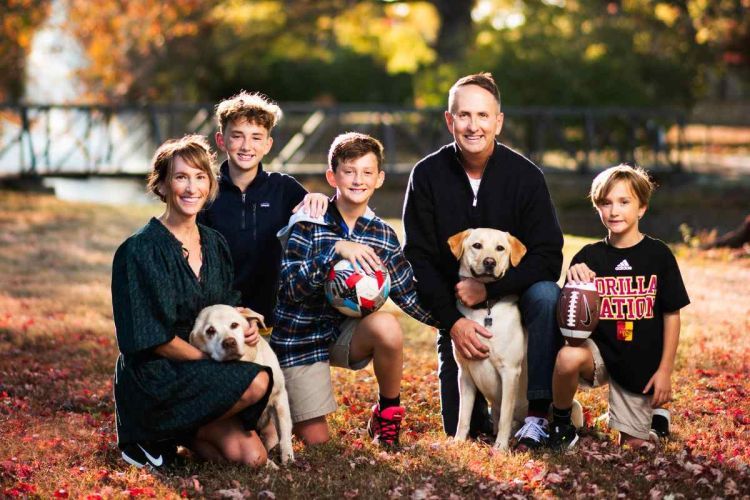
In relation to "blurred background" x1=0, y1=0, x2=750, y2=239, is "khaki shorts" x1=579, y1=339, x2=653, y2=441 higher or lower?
lower

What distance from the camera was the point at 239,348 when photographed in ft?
15.5

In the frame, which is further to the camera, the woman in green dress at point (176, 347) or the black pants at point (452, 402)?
the black pants at point (452, 402)

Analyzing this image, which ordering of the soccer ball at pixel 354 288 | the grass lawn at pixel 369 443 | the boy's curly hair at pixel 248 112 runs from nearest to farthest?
Answer: the grass lawn at pixel 369 443 < the soccer ball at pixel 354 288 < the boy's curly hair at pixel 248 112

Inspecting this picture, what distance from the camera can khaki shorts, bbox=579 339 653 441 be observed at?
5172 millimetres

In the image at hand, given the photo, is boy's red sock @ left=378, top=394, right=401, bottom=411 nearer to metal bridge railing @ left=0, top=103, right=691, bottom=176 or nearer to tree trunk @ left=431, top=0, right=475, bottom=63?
metal bridge railing @ left=0, top=103, right=691, bottom=176

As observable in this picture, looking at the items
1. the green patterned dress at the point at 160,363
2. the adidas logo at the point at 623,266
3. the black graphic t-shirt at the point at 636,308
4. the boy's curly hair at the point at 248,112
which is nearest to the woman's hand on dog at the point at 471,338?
the black graphic t-shirt at the point at 636,308

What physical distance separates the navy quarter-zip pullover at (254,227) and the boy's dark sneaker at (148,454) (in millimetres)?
1008

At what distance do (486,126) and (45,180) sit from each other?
15.9 meters

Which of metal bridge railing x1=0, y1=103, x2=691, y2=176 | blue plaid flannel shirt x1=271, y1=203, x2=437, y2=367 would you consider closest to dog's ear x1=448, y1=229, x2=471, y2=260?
blue plaid flannel shirt x1=271, y1=203, x2=437, y2=367

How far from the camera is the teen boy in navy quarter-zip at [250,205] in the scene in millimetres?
5543

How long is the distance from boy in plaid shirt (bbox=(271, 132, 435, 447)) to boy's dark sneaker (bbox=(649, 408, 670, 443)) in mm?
1268

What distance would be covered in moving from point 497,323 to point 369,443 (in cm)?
91

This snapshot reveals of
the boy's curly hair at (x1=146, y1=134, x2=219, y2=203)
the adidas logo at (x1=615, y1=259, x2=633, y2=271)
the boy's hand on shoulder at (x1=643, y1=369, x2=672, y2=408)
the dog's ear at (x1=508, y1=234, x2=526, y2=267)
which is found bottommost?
the boy's hand on shoulder at (x1=643, y1=369, x2=672, y2=408)

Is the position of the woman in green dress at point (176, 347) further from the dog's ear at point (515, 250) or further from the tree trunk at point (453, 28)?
the tree trunk at point (453, 28)
